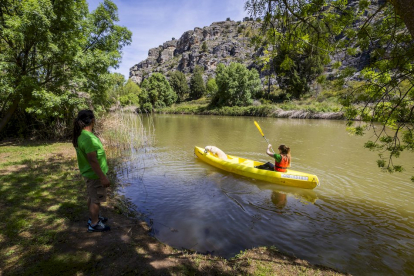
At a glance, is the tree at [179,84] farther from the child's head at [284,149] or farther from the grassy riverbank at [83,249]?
the grassy riverbank at [83,249]

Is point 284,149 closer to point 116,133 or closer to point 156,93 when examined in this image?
point 116,133

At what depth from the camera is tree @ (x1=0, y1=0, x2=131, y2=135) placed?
7863 mm

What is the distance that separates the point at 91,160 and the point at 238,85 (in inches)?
1586

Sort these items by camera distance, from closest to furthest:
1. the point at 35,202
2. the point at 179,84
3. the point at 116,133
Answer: the point at 35,202, the point at 116,133, the point at 179,84

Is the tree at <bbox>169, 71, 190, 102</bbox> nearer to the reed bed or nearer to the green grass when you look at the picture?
the reed bed

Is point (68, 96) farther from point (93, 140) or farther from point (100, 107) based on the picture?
point (93, 140)

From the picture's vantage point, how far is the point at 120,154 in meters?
9.62

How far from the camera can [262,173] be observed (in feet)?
22.5

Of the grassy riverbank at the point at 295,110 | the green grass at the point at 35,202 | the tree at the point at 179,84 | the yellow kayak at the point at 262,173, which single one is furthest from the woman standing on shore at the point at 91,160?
the tree at the point at 179,84

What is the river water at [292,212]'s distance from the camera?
142 inches

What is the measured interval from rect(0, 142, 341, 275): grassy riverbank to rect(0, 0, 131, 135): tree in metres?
5.68

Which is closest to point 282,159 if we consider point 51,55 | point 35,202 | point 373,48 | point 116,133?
point 373,48

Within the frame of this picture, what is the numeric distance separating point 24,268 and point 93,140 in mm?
1603

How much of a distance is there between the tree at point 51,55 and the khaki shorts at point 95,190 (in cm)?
702
